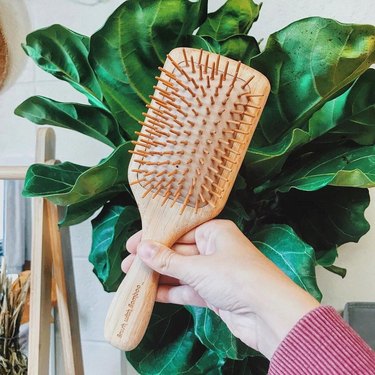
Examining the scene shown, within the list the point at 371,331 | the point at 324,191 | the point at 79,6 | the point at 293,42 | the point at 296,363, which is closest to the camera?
the point at 296,363

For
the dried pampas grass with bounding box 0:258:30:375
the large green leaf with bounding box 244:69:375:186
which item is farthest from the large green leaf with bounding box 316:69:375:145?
the dried pampas grass with bounding box 0:258:30:375

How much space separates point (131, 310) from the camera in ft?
1.71

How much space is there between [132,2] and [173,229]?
11.0 inches

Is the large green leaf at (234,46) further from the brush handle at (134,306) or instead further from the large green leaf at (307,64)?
the brush handle at (134,306)

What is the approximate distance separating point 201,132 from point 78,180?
0.52 feet

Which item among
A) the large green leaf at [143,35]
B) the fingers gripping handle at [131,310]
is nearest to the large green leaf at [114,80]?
the large green leaf at [143,35]

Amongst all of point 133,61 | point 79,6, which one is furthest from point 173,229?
point 79,6

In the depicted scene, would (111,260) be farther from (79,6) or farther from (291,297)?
(79,6)

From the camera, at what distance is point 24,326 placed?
0.87 metres

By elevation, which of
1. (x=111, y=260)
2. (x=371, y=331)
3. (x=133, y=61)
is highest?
(x=133, y=61)

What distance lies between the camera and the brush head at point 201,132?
0.52 meters

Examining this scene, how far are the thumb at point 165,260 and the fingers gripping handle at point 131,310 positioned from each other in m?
0.02

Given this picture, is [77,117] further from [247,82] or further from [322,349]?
[322,349]

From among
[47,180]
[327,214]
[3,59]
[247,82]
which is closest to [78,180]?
[47,180]
